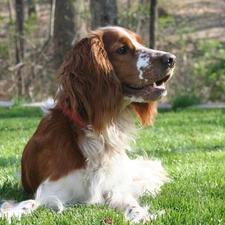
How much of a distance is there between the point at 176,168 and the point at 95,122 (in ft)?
5.24

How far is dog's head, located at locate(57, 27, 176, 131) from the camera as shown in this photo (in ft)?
12.7

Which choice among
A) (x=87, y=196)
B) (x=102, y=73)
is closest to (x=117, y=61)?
(x=102, y=73)

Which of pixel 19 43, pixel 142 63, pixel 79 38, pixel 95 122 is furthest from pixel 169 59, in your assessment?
pixel 19 43

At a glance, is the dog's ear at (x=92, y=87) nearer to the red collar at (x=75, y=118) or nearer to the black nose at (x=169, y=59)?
the red collar at (x=75, y=118)

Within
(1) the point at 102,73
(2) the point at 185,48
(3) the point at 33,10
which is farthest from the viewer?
(3) the point at 33,10

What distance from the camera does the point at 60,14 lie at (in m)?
14.1

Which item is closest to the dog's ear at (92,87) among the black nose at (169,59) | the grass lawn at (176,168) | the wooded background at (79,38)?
the black nose at (169,59)

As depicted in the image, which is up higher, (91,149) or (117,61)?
(117,61)

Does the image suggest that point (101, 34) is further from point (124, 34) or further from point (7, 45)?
point (7, 45)

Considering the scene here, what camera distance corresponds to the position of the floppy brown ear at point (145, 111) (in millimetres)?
4309

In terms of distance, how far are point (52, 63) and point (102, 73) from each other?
1114 centimetres

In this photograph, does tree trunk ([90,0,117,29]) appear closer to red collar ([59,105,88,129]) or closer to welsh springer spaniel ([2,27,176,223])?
welsh springer spaniel ([2,27,176,223])

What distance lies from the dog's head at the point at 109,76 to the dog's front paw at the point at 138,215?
2.11 ft

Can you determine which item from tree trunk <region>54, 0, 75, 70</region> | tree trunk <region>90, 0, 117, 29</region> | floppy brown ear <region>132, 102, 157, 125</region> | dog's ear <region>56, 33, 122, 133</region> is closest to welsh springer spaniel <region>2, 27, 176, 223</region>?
dog's ear <region>56, 33, 122, 133</region>
